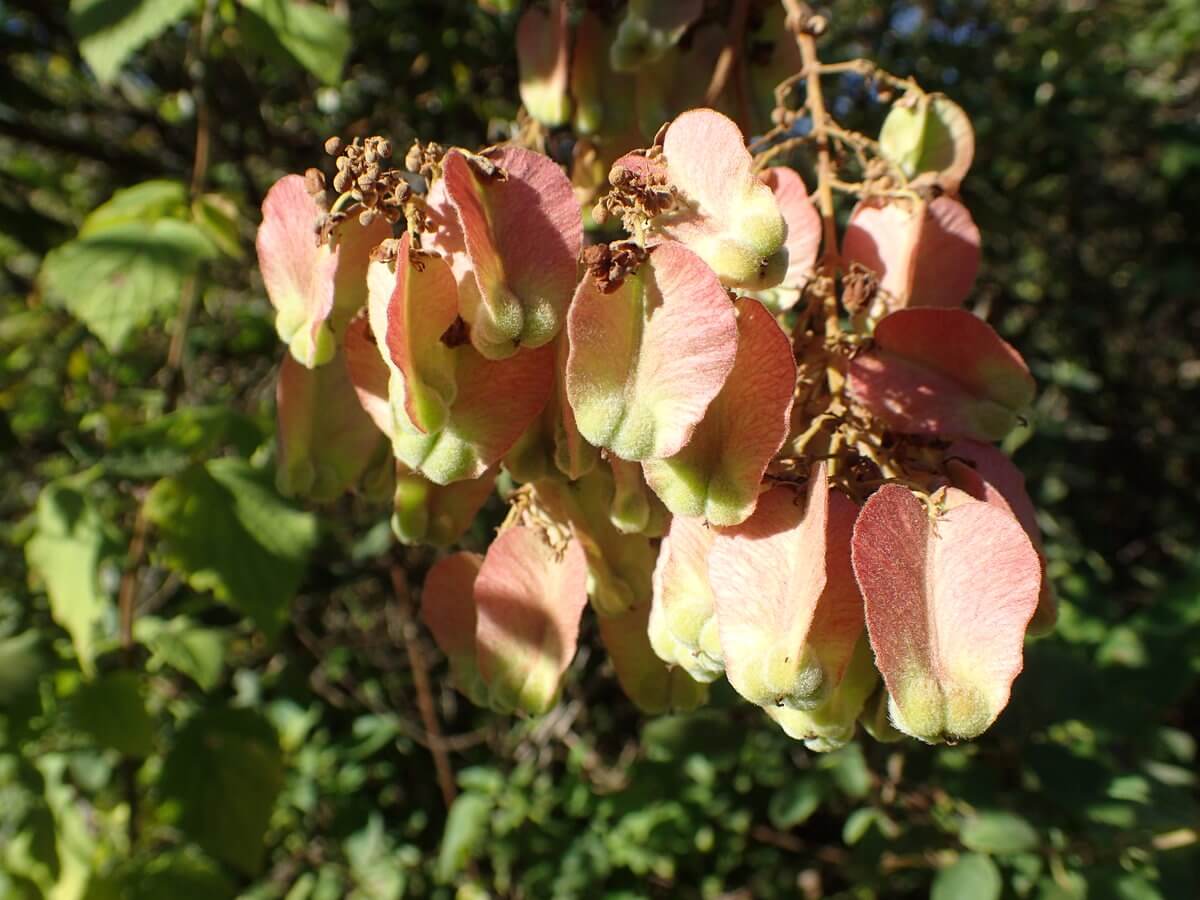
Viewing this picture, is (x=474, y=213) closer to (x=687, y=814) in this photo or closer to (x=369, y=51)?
(x=687, y=814)

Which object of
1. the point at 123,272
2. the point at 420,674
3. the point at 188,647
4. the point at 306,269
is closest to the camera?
the point at 306,269

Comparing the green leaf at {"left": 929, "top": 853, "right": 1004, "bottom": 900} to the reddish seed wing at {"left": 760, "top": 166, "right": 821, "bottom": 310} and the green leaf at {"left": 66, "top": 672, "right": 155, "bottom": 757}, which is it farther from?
the green leaf at {"left": 66, "top": 672, "right": 155, "bottom": 757}

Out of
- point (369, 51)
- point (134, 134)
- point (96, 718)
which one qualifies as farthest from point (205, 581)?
point (134, 134)

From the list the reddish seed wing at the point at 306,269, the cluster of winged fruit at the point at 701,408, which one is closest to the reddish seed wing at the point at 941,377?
the cluster of winged fruit at the point at 701,408

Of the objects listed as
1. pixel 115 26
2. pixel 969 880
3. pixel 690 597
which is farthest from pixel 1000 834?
pixel 115 26

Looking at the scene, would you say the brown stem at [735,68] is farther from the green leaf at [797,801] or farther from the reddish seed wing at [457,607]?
the green leaf at [797,801]

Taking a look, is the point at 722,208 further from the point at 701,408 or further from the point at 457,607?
the point at 457,607
